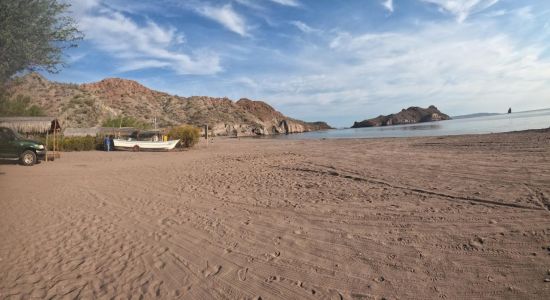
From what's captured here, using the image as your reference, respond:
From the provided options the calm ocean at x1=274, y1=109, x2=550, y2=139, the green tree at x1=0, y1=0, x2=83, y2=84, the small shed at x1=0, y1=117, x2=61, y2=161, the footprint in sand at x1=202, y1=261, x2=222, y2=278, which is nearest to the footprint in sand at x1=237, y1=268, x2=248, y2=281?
the footprint in sand at x1=202, y1=261, x2=222, y2=278

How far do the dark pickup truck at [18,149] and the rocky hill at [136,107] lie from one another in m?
25.1

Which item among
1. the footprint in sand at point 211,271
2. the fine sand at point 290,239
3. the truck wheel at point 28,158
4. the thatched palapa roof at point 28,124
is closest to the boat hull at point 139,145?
the thatched palapa roof at point 28,124

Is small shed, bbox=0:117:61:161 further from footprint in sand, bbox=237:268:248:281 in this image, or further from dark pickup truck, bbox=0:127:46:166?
footprint in sand, bbox=237:268:248:281

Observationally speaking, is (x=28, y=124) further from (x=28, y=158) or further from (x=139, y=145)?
(x=28, y=158)

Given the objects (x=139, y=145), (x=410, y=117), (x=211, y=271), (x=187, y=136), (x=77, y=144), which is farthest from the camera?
(x=410, y=117)

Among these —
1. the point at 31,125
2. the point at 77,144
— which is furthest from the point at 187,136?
the point at 31,125

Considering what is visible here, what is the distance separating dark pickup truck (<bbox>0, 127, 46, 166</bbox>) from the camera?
14977mm

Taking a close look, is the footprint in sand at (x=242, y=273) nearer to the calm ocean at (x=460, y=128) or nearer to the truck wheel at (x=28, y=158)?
the truck wheel at (x=28, y=158)

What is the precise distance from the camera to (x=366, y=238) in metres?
5.01

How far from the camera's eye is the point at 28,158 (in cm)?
1533

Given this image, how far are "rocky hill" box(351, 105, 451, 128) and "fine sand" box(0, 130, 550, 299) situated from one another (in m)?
136

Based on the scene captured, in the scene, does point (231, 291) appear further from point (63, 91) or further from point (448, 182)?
point (63, 91)

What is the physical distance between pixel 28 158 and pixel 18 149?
0.60m

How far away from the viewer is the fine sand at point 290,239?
12.2ft
